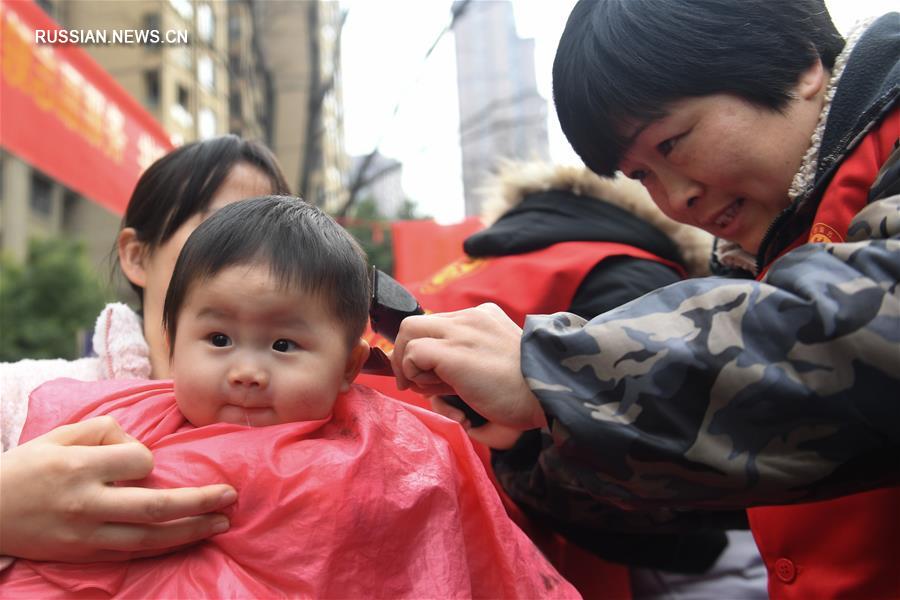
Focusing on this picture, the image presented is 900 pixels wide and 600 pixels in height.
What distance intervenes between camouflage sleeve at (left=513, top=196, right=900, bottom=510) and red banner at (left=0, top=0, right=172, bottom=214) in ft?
10.6

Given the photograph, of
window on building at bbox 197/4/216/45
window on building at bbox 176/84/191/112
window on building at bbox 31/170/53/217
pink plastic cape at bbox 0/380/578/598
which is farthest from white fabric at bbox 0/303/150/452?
window on building at bbox 31/170/53/217

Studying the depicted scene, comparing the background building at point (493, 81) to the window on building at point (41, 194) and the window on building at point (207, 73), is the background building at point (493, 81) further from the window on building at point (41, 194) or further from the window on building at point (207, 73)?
the window on building at point (41, 194)

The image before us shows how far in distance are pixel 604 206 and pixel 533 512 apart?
3.18ft

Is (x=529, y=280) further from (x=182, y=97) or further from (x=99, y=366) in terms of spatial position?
(x=182, y=97)

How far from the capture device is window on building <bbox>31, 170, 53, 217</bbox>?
18.2m

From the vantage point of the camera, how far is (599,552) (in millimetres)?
1915

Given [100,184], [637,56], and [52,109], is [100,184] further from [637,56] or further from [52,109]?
[637,56]

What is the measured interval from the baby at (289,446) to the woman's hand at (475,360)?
0.44ft

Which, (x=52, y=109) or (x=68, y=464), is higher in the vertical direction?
(x=52, y=109)

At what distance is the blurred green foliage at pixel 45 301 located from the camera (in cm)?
1165

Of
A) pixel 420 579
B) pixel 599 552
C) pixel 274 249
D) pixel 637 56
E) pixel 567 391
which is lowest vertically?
pixel 599 552

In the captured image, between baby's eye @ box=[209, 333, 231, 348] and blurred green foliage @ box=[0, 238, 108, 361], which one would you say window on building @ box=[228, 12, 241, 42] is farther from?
baby's eye @ box=[209, 333, 231, 348]

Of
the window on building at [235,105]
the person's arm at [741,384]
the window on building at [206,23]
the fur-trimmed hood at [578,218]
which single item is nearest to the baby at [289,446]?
the person's arm at [741,384]

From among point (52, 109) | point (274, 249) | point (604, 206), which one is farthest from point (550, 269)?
point (52, 109)
